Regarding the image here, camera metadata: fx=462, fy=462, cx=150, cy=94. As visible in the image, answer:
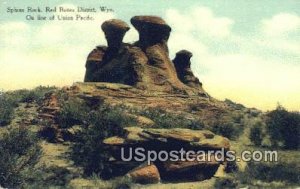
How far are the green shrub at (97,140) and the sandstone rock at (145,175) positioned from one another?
1.31 meters

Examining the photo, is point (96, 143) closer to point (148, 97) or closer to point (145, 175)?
point (145, 175)

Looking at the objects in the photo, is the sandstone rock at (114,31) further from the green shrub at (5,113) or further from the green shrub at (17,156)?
the green shrub at (17,156)

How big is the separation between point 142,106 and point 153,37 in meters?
8.46

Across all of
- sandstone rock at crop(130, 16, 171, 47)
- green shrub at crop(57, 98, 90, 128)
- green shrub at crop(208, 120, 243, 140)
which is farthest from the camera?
sandstone rock at crop(130, 16, 171, 47)

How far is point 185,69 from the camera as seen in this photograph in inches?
1693

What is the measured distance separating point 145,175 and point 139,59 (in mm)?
15926

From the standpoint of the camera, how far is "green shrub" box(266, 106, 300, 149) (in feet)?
102

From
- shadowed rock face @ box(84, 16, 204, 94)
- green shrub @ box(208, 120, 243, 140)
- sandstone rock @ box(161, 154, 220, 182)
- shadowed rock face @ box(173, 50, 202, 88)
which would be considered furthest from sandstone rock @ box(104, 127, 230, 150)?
shadowed rock face @ box(173, 50, 202, 88)

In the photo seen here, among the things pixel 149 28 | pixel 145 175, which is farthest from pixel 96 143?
pixel 149 28

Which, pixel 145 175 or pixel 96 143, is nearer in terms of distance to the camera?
pixel 145 175

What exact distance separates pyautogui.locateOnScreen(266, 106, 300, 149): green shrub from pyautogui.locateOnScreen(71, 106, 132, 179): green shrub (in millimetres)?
11528

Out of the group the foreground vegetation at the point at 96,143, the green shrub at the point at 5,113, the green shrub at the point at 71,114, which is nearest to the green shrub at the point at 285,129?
the foreground vegetation at the point at 96,143

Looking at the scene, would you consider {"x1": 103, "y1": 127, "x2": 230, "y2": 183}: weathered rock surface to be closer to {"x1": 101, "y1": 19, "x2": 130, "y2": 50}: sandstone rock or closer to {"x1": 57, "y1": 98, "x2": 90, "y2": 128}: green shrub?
{"x1": 57, "y1": 98, "x2": 90, "y2": 128}: green shrub

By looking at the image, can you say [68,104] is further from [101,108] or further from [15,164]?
[15,164]
